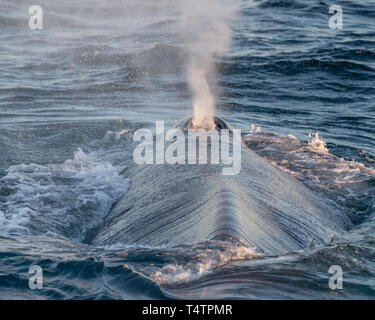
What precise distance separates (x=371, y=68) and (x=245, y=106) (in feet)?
17.6

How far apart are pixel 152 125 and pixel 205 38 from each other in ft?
40.3

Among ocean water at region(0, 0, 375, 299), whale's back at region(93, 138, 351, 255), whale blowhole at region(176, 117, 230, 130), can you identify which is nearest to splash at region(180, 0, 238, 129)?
ocean water at region(0, 0, 375, 299)

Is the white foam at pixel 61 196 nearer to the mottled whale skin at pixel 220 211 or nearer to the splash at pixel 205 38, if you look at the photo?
the mottled whale skin at pixel 220 211

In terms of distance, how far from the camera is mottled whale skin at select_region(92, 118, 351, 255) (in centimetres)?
761

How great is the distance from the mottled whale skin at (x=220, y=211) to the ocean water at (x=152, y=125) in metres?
0.23

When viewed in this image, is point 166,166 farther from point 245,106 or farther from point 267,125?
point 245,106

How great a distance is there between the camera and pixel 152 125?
17.2 meters

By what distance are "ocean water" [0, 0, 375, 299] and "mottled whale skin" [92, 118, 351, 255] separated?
0.23 meters

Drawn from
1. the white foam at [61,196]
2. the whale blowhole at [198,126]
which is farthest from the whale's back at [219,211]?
the whale blowhole at [198,126]

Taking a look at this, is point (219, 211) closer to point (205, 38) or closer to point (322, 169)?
point (322, 169)

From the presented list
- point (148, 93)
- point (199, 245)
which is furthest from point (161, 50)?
point (199, 245)

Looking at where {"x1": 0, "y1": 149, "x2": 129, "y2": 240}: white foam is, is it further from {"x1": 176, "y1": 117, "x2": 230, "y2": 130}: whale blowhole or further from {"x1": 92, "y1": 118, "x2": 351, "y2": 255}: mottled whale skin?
{"x1": 176, "y1": 117, "x2": 230, "y2": 130}: whale blowhole

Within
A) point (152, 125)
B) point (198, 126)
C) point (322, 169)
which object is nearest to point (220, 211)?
point (198, 126)

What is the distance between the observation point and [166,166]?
430 inches
